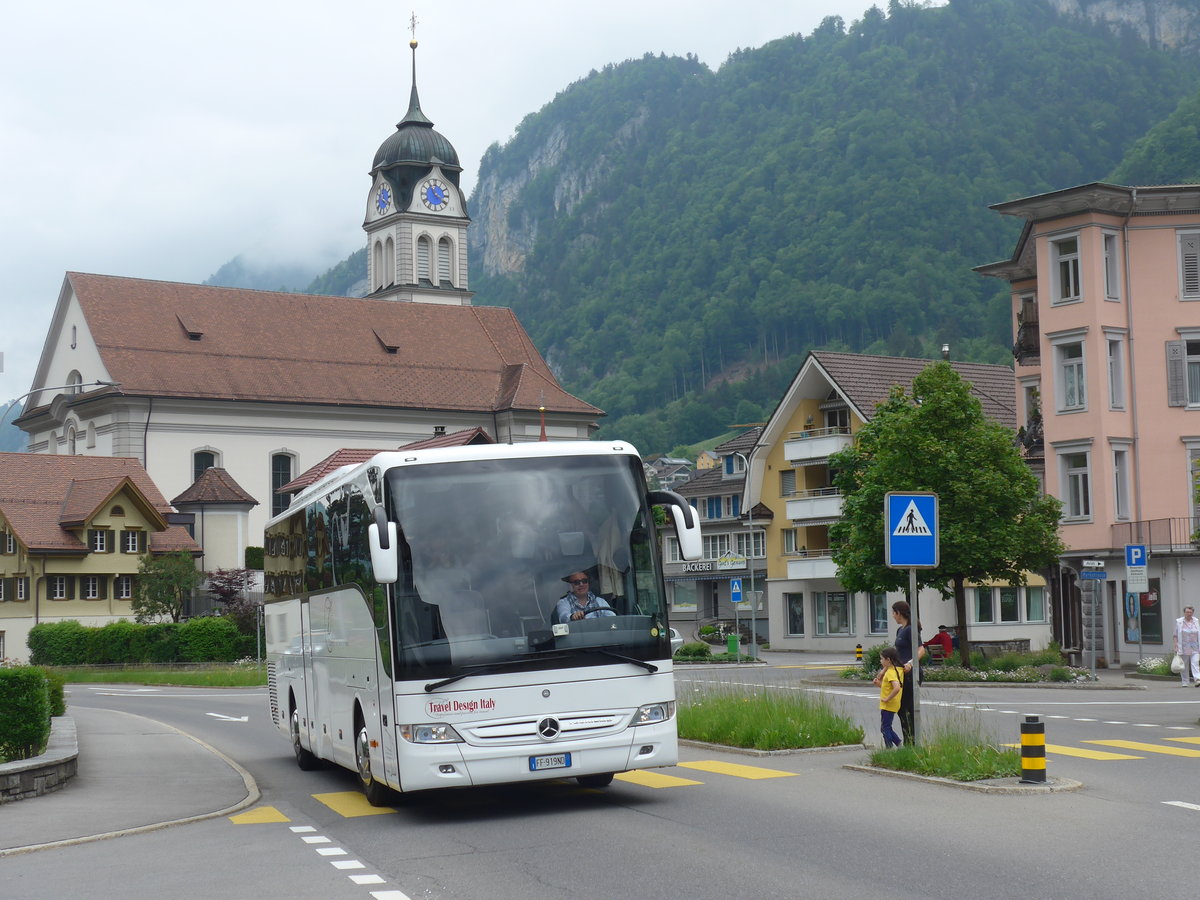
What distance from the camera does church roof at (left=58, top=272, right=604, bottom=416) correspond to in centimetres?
7769

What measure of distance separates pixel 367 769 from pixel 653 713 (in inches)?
109

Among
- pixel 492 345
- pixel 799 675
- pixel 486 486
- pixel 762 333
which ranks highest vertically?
pixel 762 333

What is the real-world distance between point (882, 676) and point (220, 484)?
62.2m

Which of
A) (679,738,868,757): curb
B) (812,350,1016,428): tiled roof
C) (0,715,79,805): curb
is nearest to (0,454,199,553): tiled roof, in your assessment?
(812,350,1016,428): tiled roof

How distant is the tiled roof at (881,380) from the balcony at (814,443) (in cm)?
202

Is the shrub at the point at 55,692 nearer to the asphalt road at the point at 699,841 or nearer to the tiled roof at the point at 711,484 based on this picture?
the asphalt road at the point at 699,841

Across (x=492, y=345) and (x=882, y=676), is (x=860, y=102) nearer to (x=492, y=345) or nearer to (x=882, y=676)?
(x=492, y=345)

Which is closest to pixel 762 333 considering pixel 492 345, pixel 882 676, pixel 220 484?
pixel 492 345

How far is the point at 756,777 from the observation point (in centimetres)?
1583

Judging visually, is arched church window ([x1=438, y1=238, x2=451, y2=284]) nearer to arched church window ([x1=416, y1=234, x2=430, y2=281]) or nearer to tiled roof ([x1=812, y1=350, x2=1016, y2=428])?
arched church window ([x1=416, y1=234, x2=430, y2=281])

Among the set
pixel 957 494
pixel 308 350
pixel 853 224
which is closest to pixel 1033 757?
pixel 957 494

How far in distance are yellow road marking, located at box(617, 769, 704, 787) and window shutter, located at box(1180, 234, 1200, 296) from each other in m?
31.2

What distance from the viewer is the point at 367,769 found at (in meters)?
14.4

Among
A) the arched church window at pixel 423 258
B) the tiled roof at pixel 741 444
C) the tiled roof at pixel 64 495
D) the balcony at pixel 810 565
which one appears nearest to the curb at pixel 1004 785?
the balcony at pixel 810 565
